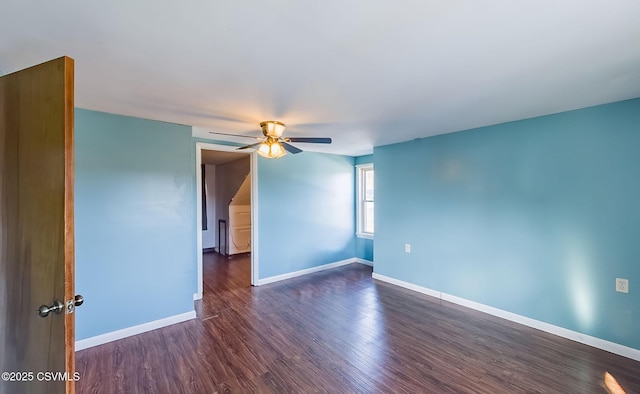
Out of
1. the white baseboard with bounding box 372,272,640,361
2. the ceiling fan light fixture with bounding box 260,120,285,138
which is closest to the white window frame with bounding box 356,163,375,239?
the white baseboard with bounding box 372,272,640,361

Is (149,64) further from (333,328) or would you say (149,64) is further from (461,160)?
(461,160)

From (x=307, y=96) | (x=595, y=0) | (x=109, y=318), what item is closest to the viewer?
(x=595, y=0)

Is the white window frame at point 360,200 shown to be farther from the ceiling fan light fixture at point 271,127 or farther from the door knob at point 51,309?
the door knob at point 51,309

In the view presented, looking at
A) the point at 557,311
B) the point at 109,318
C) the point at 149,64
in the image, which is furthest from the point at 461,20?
the point at 109,318

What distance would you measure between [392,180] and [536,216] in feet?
6.21

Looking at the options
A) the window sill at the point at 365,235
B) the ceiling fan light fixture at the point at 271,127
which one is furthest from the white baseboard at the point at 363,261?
the ceiling fan light fixture at the point at 271,127

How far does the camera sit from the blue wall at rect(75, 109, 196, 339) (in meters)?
2.56

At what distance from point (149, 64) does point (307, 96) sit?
1109 mm

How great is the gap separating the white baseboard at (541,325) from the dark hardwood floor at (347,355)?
0.09 m

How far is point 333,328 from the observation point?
2902 millimetres

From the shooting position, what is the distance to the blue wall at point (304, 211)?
14.4ft

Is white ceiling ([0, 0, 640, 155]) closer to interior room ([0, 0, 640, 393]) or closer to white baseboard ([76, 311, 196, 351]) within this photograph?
interior room ([0, 0, 640, 393])

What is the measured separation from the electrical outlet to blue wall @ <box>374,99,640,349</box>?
36mm

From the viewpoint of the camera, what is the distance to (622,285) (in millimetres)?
2408
